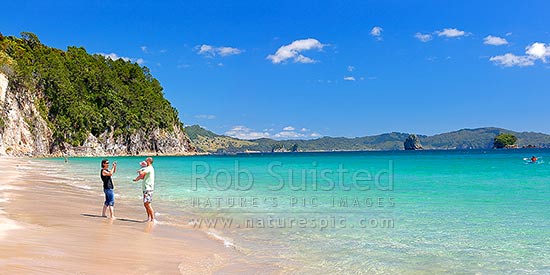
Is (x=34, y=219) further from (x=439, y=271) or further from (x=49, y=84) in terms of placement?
(x=49, y=84)

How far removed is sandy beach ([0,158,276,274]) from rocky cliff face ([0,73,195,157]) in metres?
76.1

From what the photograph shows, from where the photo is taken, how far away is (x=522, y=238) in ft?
37.1

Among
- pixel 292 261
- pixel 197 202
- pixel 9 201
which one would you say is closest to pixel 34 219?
pixel 9 201

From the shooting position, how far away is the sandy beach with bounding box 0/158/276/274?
7.01 metres

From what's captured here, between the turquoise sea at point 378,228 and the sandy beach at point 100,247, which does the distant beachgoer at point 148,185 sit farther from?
the turquoise sea at point 378,228

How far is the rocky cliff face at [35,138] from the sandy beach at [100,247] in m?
76.1

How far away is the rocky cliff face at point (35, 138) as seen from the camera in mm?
80125

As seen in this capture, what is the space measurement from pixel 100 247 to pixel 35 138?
320 feet

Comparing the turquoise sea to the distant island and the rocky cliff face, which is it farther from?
the distant island

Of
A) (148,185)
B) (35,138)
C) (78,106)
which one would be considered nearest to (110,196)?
(148,185)

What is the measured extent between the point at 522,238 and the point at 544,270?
3.16 m

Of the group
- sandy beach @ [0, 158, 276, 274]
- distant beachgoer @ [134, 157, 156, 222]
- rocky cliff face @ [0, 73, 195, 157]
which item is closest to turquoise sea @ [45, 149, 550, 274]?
distant beachgoer @ [134, 157, 156, 222]

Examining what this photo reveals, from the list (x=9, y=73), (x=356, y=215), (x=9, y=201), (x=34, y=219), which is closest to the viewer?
(x=34, y=219)

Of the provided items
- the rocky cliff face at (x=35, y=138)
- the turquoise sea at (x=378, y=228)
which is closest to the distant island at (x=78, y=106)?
the rocky cliff face at (x=35, y=138)
